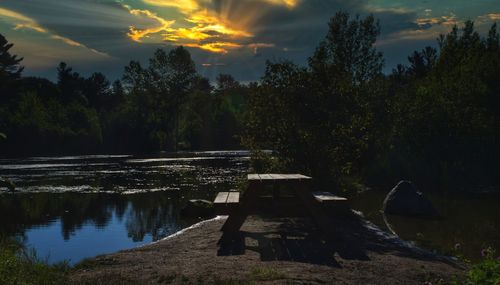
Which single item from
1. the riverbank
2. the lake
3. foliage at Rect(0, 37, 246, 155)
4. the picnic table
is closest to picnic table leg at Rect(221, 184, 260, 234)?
the picnic table

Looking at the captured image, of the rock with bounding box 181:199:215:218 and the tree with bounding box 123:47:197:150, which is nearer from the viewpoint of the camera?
the rock with bounding box 181:199:215:218

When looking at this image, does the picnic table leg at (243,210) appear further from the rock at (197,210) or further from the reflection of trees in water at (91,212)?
the rock at (197,210)

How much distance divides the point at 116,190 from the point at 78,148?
192 feet

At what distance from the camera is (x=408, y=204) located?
2097cm

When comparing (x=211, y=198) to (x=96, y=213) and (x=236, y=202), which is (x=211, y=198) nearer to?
(x=96, y=213)

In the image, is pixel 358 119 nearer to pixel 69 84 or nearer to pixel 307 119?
pixel 307 119

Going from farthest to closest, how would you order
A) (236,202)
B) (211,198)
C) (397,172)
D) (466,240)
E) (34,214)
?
(397,172), (211,198), (34,214), (466,240), (236,202)

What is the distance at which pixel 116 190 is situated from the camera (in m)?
31.1

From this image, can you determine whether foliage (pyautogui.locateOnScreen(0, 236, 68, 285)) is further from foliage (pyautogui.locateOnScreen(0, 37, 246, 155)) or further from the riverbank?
foliage (pyautogui.locateOnScreen(0, 37, 246, 155))

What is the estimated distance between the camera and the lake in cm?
1565

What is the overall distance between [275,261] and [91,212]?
A: 48.3ft

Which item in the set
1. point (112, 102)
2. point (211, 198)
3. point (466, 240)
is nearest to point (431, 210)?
point (466, 240)

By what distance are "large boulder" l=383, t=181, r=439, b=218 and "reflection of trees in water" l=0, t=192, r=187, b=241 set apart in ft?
28.2

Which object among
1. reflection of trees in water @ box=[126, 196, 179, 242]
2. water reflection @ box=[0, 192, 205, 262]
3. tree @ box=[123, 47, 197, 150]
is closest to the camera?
water reflection @ box=[0, 192, 205, 262]
